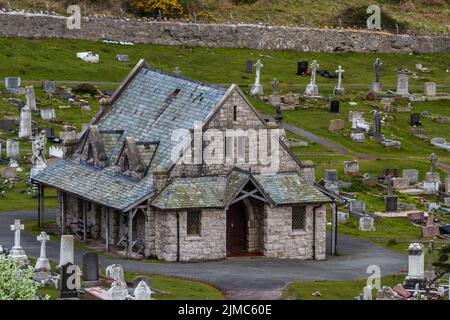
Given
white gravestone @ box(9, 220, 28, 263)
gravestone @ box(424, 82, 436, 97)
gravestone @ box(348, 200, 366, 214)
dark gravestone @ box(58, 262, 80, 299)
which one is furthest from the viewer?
gravestone @ box(424, 82, 436, 97)

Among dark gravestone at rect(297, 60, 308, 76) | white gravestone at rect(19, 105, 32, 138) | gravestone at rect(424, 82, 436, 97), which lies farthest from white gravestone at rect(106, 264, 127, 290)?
dark gravestone at rect(297, 60, 308, 76)

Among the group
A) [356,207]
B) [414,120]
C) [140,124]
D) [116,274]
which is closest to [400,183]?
[356,207]

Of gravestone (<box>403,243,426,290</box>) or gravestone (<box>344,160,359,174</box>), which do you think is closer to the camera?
gravestone (<box>403,243,426,290</box>)

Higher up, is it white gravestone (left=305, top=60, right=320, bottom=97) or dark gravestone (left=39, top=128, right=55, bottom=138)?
white gravestone (left=305, top=60, right=320, bottom=97)

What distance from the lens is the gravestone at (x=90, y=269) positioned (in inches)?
2581

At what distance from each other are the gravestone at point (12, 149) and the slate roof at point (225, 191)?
21.0 meters

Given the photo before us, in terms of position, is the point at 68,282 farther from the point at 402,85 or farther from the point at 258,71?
the point at 402,85

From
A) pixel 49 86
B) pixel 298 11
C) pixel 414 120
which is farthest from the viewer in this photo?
pixel 298 11

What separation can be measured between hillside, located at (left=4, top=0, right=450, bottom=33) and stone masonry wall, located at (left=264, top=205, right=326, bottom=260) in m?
58.2

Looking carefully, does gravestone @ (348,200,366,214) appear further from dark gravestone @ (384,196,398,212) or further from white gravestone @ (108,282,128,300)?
white gravestone @ (108,282,128,300)

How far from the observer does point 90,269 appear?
6562cm

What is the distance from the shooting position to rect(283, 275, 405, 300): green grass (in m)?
65.5

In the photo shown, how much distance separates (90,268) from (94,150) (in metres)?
12.8

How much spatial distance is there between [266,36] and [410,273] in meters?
66.4
